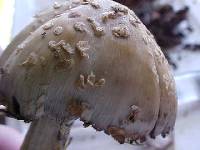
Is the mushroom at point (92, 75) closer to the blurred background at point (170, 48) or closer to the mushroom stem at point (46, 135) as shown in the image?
the mushroom stem at point (46, 135)

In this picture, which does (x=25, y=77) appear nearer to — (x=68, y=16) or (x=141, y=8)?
(x=68, y=16)

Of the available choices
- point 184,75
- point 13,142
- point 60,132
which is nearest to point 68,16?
point 60,132

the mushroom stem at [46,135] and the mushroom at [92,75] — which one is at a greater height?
the mushroom at [92,75]

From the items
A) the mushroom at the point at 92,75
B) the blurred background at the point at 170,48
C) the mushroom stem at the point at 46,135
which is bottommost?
the blurred background at the point at 170,48

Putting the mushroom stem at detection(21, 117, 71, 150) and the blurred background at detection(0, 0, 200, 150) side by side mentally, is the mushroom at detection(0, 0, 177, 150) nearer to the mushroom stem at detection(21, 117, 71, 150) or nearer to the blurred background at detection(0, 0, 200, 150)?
the mushroom stem at detection(21, 117, 71, 150)

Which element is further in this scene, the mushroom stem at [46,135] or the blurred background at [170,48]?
the blurred background at [170,48]

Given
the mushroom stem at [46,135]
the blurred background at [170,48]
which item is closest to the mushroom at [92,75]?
the mushroom stem at [46,135]

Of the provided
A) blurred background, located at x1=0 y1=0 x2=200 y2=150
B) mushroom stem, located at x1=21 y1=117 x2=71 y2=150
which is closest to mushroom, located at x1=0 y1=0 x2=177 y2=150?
mushroom stem, located at x1=21 y1=117 x2=71 y2=150
